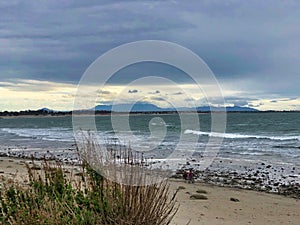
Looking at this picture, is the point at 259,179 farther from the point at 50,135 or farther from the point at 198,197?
the point at 50,135

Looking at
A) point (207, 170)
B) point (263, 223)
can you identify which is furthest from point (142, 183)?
point (207, 170)

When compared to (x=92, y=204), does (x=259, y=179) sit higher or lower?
lower

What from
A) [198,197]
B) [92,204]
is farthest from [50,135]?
[92,204]

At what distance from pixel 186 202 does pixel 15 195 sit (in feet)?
20.6

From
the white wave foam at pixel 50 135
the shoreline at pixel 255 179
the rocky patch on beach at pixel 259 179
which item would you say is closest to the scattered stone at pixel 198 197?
the shoreline at pixel 255 179

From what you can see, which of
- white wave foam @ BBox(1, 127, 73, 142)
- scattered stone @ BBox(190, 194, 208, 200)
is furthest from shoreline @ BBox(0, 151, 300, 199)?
white wave foam @ BBox(1, 127, 73, 142)

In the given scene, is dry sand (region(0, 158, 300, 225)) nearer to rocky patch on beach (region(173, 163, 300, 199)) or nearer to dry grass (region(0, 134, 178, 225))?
rocky patch on beach (region(173, 163, 300, 199))

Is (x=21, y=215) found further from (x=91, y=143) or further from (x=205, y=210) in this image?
(x=205, y=210)

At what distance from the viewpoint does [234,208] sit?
11.0 meters

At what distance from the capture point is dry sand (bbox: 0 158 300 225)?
938 cm

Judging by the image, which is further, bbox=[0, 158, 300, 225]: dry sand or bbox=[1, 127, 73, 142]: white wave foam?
bbox=[1, 127, 73, 142]: white wave foam

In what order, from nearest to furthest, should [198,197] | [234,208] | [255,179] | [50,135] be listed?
[234,208] < [198,197] < [255,179] < [50,135]

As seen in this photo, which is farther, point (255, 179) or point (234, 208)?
point (255, 179)

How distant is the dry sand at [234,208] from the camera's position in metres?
9.38
